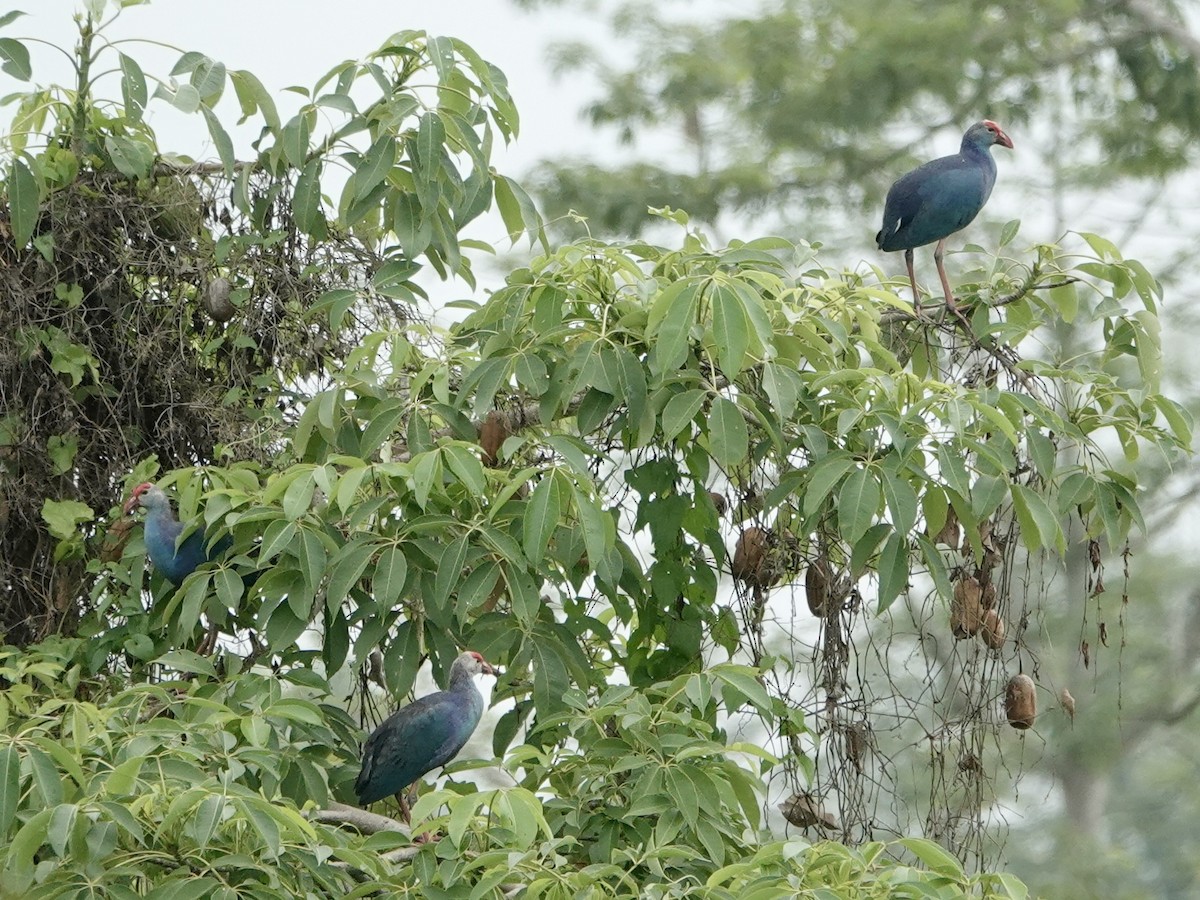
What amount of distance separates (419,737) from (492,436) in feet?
1.86

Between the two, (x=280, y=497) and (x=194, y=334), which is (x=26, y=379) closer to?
(x=194, y=334)

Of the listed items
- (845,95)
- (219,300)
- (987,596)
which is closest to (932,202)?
(987,596)

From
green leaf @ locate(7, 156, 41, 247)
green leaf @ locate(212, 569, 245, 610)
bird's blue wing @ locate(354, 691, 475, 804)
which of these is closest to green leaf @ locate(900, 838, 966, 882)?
bird's blue wing @ locate(354, 691, 475, 804)

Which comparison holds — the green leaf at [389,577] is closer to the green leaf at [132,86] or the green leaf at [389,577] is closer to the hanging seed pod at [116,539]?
the hanging seed pod at [116,539]

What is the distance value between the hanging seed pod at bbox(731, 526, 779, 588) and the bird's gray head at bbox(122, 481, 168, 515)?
107 cm

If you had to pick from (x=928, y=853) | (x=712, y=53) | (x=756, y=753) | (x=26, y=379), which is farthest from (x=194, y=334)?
(x=712, y=53)

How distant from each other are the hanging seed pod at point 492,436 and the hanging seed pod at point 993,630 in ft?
2.95

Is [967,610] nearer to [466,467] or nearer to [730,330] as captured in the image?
[730,330]

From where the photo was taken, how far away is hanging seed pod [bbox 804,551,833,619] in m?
2.72

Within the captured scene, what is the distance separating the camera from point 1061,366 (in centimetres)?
291

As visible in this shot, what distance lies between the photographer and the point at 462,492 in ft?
8.77

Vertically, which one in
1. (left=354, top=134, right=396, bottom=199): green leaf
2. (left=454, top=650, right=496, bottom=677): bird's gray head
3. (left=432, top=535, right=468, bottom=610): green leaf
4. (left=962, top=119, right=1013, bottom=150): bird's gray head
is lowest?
(left=454, top=650, right=496, bottom=677): bird's gray head

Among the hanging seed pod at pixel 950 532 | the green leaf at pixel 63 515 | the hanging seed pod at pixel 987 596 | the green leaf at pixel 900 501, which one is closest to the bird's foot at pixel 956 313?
the hanging seed pod at pixel 950 532

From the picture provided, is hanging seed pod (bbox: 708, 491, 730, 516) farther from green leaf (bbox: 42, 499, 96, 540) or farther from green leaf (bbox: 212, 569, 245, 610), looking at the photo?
green leaf (bbox: 42, 499, 96, 540)
